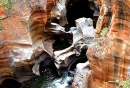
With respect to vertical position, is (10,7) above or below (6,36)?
above

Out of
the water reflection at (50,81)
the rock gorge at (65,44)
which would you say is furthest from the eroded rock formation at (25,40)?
the water reflection at (50,81)

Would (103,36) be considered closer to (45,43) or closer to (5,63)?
(5,63)

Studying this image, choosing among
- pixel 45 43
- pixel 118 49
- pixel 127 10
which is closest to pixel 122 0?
pixel 127 10

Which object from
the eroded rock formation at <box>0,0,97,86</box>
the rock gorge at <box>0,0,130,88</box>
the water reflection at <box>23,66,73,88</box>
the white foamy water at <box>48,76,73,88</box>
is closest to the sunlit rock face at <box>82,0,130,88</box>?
the rock gorge at <box>0,0,130,88</box>

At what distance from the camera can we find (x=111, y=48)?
10141mm

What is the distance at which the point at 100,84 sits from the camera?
11297mm

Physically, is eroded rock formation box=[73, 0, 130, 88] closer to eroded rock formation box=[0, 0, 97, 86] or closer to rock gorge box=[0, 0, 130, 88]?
rock gorge box=[0, 0, 130, 88]

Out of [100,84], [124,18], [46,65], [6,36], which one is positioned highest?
[124,18]

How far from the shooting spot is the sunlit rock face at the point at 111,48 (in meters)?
9.62

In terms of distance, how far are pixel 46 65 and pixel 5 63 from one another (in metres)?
3.45

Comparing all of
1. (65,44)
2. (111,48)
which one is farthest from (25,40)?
(111,48)

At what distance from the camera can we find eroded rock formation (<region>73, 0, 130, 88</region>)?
962cm

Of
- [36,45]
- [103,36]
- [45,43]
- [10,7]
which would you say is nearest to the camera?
[103,36]

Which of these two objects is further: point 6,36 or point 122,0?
point 6,36
